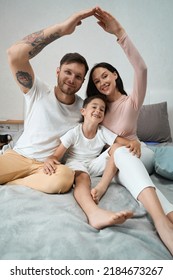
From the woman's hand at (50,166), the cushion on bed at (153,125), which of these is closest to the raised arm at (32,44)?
the woman's hand at (50,166)

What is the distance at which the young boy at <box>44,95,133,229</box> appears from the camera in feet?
2.59

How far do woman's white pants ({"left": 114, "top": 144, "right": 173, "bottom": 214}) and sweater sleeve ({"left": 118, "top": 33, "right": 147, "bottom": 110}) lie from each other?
0.93 ft

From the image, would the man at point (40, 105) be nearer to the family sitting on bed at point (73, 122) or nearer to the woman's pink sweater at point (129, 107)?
the family sitting on bed at point (73, 122)

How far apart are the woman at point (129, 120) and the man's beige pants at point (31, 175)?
105 millimetres

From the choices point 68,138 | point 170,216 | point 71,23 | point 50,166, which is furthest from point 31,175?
point 71,23

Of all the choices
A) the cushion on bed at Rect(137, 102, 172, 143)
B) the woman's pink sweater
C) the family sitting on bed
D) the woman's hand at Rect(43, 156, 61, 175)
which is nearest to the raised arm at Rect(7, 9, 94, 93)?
the family sitting on bed

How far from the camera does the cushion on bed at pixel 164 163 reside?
0.88m

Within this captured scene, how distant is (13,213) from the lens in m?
0.56

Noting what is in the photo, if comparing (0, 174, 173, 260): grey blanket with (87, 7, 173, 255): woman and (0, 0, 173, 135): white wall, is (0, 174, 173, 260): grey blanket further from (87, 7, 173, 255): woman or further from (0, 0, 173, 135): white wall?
(0, 0, 173, 135): white wall

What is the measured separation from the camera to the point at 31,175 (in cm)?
79

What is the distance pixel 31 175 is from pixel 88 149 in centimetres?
28
